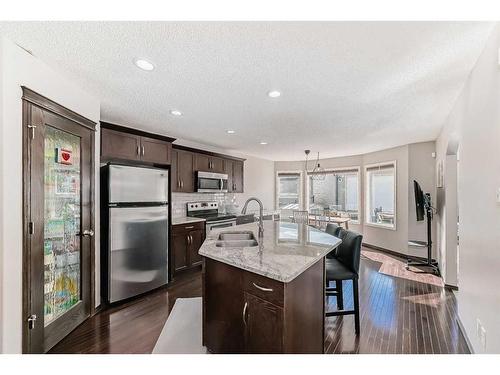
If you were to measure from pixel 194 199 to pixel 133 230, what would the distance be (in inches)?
68.8

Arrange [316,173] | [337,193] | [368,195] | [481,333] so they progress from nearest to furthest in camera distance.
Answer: [481,333], [368,195], [337,193], [316,173]

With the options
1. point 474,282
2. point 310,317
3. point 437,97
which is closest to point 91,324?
point 310,317

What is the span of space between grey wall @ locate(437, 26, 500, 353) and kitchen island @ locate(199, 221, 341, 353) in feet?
3.41

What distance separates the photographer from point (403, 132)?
3758mm

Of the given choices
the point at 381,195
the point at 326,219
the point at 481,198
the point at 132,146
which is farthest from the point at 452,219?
the point at 132,146

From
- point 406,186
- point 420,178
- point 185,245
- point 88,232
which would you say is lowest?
point 185,245

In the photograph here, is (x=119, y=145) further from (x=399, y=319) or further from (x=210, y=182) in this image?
(x=399, y=319)

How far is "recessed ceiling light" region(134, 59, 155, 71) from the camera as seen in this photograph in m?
1.75

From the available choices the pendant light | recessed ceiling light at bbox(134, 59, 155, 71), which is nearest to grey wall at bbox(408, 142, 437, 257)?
the pendant light

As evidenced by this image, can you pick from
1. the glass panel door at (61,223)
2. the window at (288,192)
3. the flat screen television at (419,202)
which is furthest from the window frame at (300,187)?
the glass panel door at (61,223)

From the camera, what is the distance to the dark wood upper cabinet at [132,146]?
2879 mm

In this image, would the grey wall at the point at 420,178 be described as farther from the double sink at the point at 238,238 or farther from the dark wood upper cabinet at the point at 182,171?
the dark wood upper cabinet at the point at 182,171

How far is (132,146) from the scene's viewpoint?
3.14 meters

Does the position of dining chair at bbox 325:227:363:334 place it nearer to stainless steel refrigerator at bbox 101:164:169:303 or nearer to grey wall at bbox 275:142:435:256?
stainless steel refrigerator at bbox 101:164:169:303
